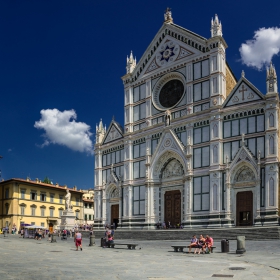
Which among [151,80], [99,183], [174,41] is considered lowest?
[99,183]

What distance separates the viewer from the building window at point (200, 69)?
159 ft

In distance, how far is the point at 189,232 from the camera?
40.9 meters

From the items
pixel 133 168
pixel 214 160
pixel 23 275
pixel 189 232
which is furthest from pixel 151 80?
pixel 23 275

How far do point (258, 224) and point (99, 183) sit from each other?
985 inches

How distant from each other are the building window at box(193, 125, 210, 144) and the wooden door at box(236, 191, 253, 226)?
6.97 m

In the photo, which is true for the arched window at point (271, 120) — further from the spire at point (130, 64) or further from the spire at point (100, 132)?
the spire at point (100, 132)

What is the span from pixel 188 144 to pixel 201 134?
1.90 metres


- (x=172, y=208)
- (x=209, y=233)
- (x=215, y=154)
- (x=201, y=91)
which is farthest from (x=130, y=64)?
(x=209, y=233)

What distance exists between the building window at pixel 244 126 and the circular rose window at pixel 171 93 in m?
8.08

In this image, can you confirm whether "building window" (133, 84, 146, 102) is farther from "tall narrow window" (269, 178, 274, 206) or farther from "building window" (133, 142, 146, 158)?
"tall narrow window" (269, 178, 274, 206)

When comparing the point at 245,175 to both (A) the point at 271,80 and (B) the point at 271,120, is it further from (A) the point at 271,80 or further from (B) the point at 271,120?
(A) the point at 271,80

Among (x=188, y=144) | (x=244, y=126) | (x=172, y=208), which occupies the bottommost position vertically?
(x=172, y=208)

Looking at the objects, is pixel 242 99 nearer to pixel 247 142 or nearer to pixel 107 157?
pixel 247 142

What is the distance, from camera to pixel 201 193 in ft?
152
